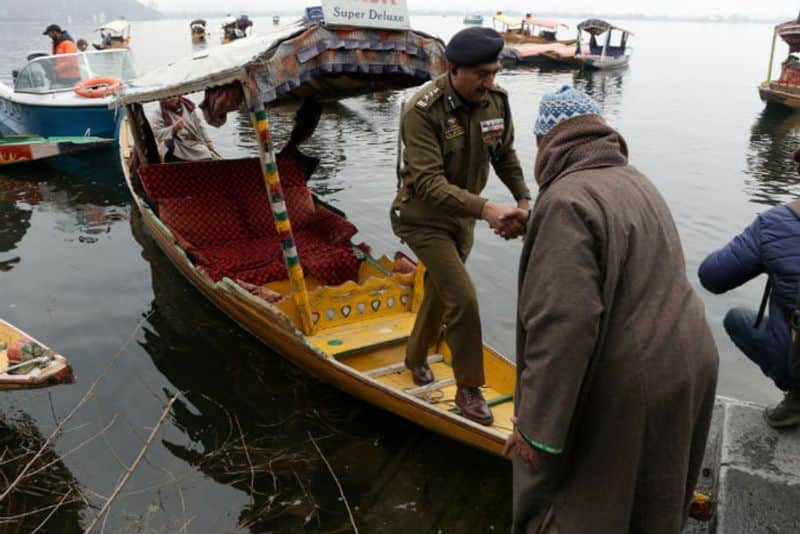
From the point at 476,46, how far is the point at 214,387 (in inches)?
151

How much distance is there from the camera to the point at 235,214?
7227 mm

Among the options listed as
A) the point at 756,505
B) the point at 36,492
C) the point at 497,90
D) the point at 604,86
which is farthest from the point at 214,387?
the point at 604,86

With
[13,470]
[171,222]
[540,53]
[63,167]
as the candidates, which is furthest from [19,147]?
[540,53]

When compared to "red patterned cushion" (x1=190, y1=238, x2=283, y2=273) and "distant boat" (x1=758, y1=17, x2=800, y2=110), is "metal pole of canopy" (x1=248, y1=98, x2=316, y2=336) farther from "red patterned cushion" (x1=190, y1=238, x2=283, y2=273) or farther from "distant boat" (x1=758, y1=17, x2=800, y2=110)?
"distant boat" (x1=758, y1=17, x2=800, y2=110)

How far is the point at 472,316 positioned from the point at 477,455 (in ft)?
4.21

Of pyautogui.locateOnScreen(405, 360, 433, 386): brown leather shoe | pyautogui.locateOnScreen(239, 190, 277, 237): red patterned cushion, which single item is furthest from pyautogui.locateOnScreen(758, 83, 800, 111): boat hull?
pyautogui.locateOnScreen(405, 360, 433, 386): brown leather shoe

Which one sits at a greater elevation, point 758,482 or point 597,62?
point 758,482

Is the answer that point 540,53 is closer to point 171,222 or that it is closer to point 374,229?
point 374,229

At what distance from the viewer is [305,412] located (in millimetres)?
5156

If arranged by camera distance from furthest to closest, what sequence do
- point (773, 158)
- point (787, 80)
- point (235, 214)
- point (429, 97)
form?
point (787, 80) < point (773, 158) < point (235, 214) < point (429, 97)

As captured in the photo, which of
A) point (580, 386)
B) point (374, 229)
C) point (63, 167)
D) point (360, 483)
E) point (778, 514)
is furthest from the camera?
point (63, 167)

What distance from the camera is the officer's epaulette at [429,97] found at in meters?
3.58

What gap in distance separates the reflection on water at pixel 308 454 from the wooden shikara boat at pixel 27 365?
3.38 ft

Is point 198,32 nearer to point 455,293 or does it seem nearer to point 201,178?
point 201,178
